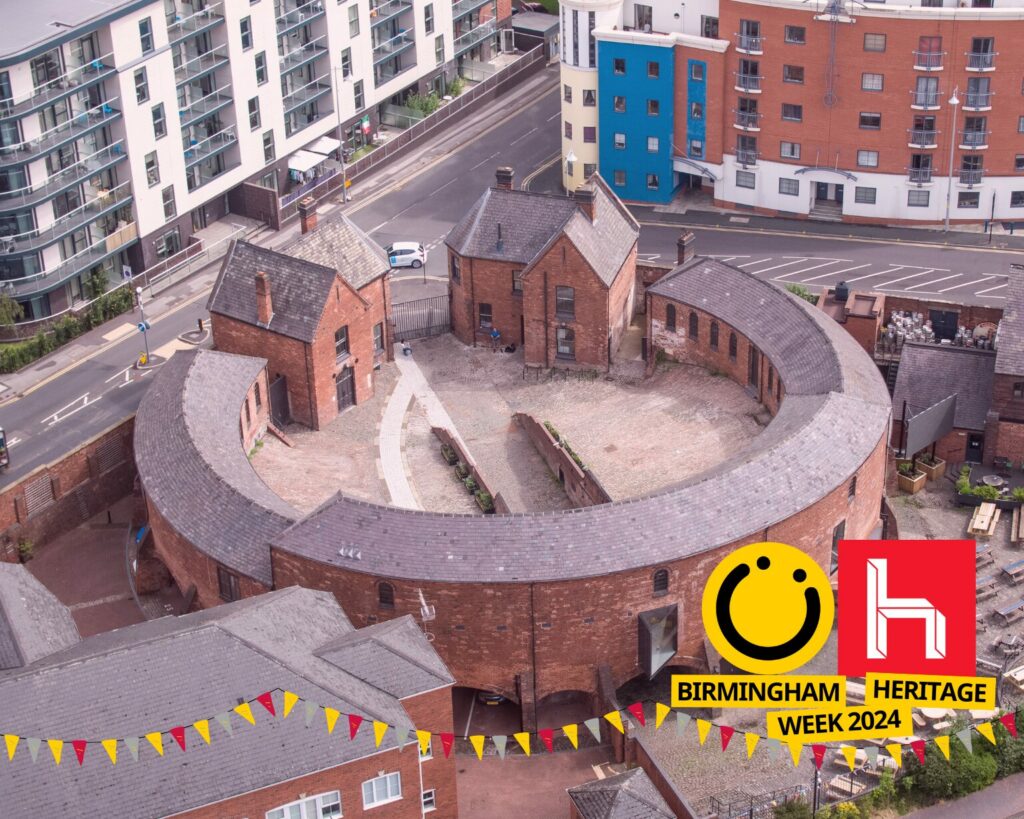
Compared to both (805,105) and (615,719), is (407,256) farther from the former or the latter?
(615,719)

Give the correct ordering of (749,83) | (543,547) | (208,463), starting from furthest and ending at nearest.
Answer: (749,83)
(208,463)
(543,547)

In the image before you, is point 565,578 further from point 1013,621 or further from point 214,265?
point 214,265

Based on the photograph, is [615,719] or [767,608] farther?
[615,719]

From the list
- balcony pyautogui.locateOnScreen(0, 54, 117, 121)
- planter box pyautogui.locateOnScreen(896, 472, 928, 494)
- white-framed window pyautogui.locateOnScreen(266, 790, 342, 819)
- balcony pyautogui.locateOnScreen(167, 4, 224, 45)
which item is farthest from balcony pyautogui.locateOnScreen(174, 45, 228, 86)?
white-framed window pyautogui.locateOnScreen(266, 790, 342, 819)

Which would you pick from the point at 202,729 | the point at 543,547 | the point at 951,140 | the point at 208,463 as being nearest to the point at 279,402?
Result: the point at 208,463

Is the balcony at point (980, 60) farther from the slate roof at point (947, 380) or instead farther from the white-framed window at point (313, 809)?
the white-framed window at point (313, 809)

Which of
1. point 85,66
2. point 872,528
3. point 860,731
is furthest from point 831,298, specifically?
point 85,66
